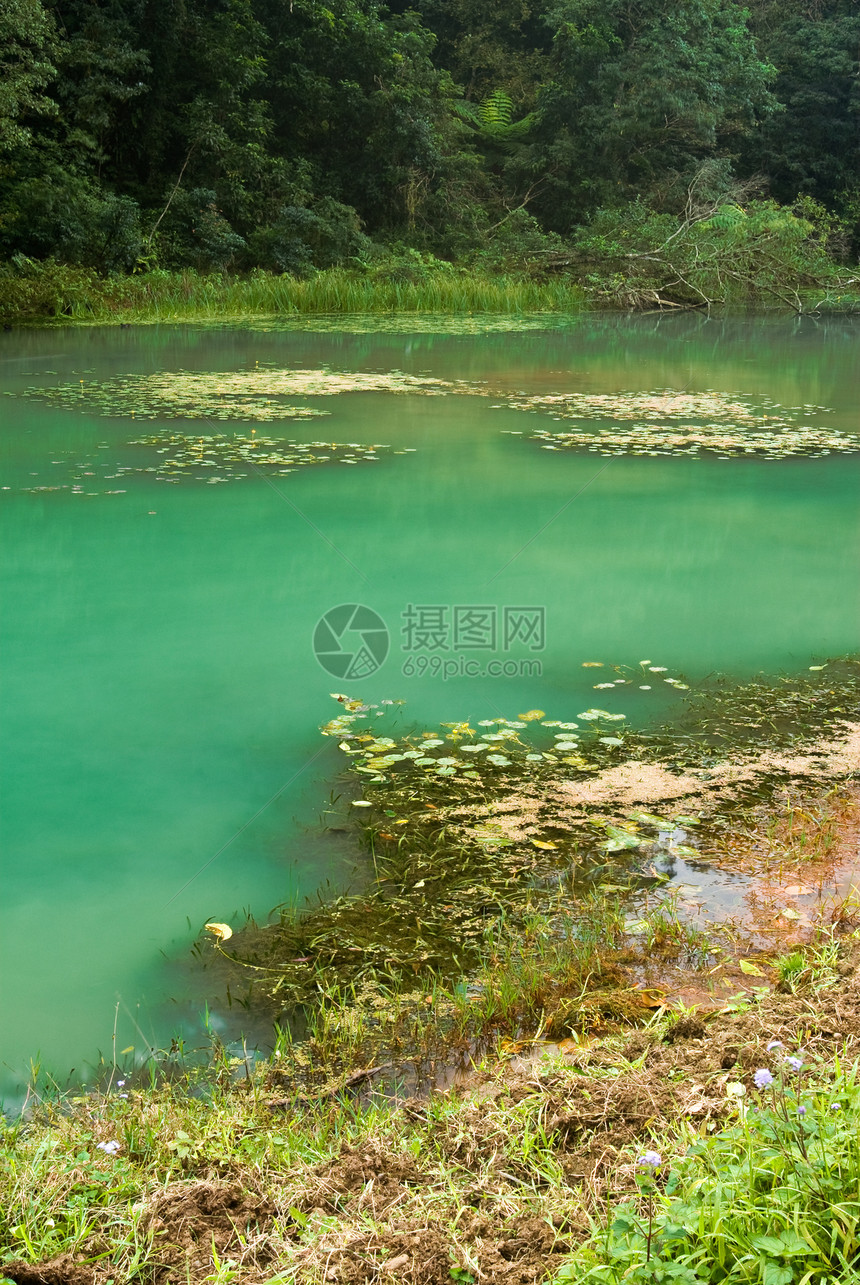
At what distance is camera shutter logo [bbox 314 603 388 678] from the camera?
11.8 ft

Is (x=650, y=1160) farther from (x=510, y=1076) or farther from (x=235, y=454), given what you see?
(x=235, y=454)

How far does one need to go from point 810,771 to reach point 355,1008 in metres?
1.51

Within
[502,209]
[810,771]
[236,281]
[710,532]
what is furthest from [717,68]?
[810,771]

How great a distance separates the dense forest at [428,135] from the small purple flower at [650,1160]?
14.8 metres

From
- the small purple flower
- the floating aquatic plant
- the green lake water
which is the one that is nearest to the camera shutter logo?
the green lake water

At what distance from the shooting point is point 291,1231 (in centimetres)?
138

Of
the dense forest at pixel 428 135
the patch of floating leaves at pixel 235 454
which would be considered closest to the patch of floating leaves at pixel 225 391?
the patch of floating leaves at pixel 235 454

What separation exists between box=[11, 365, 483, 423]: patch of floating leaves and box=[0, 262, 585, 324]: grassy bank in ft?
16.7

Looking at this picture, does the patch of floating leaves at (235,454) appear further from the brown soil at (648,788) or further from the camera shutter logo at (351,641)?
the brown soil at (648,788)

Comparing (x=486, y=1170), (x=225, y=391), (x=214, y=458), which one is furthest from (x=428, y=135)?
(x=486, y=1170)

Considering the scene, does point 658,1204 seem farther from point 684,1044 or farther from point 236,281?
point 236,281

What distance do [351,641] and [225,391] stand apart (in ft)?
16.3

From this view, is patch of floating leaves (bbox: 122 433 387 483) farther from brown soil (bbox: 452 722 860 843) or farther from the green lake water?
brown soil (bbox: 452 722 860 843)

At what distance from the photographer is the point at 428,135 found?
19.4 m
